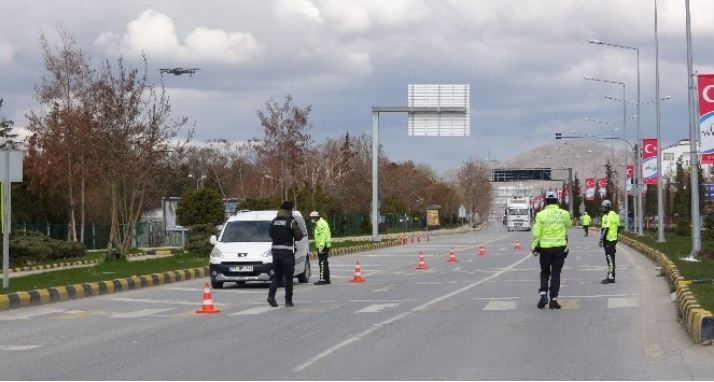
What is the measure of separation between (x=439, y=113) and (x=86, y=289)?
3541cm

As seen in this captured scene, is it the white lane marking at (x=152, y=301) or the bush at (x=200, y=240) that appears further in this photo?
the bush at (x=200, y=240)

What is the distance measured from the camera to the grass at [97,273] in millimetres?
25797

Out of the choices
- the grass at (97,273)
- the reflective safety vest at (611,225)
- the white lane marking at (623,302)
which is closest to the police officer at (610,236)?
the reflective safety vest at (611,225)

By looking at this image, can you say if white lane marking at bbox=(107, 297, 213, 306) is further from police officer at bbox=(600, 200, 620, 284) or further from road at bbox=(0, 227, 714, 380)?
police officer at bbox=(600, 200, 620, 284)

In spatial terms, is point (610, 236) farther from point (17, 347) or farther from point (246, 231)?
point (17, 347)

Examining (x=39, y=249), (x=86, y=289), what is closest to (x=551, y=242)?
(x=86, y=289)

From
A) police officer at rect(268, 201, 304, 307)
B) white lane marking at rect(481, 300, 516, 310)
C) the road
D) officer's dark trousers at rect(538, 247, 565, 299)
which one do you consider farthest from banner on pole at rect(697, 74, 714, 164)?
police officer at rect(268, 201, 304, 307)

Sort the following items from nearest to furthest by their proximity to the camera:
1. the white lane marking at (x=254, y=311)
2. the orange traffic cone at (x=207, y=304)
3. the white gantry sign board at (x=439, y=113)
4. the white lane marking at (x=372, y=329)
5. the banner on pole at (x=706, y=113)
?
the white lane marking at (x=372, y=329) < the white lane marking at (x=254, y=311) < the orange traffic cone at (x=207, y=304) < the banner on pole at (x=706, y=113) < the white gantry sign board at (x=439, y=113)

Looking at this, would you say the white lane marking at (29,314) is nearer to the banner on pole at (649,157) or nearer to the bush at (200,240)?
the bush at (200,240)

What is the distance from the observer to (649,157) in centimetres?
5341

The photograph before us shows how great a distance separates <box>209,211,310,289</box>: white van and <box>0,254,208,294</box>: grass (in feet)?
9.63

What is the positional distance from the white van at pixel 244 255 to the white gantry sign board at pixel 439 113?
1227 inches

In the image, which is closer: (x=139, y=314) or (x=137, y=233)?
(x=139, y=314)

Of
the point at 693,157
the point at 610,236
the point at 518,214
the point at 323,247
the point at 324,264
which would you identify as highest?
the point at 693,157
